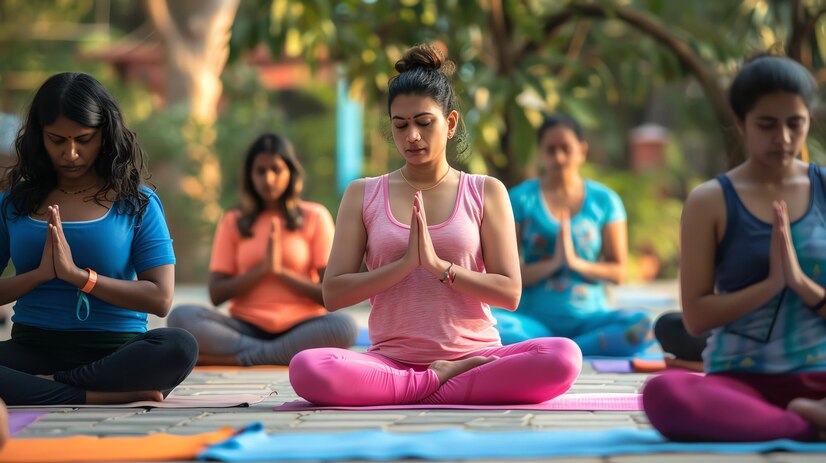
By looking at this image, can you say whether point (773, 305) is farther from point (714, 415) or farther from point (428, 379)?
point (428, 379)

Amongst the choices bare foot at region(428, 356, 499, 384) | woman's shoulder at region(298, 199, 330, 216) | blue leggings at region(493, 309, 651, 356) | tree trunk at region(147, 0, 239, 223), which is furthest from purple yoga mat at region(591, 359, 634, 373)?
tree trunk at region(147, 0, 239, 223)

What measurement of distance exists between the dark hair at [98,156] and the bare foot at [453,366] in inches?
50.5

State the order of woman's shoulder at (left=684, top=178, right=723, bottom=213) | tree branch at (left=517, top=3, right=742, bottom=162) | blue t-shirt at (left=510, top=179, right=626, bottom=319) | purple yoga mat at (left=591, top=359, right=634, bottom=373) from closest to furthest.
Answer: woman's shoulder at (left=684, top=178, right=723, bottom=213)
purple yoga mat at (left=591, top=359, right=634, bottom=373)
blue t-shirt at (left=510, top=179, right=626, bottom=319)
tree branch at (left=517, top=3, right=742, bottom=162)

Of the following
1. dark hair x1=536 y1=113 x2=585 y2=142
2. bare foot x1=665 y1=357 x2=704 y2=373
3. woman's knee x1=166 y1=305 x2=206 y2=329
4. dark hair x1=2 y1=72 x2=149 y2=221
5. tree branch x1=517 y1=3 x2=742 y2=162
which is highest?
tree branch x1=517 y1=3 x2=742 y2=162

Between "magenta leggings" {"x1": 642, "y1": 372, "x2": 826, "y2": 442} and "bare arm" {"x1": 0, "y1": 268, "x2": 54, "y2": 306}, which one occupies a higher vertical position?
"bare arm" {"x1": 0, "y1": 268, "x2": 54, "y2": 306}

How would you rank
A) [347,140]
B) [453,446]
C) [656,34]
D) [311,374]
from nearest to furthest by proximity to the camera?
[453,446] < [311,374] < [656,34] < [347,140]

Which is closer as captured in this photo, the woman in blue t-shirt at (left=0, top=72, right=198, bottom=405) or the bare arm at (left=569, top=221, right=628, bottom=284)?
the woman in blue t-shirt at (left=0, top=72, right=198, bottom=405)

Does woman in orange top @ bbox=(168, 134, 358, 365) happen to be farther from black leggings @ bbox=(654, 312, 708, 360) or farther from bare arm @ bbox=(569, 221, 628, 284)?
black leggings @ bbox=(654, 312, 708, 360)

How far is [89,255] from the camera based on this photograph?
444 centimetres

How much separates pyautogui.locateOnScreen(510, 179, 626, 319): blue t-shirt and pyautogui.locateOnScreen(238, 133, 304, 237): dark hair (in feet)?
3.91

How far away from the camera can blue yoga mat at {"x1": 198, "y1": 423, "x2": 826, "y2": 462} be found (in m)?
3.16

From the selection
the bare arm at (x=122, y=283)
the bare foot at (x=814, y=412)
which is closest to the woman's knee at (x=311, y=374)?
the bare arm at (x=122, y=283)

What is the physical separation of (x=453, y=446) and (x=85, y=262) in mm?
1846

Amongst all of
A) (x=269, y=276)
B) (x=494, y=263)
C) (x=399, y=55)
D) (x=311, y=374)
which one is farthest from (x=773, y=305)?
(x=399, y=55)
